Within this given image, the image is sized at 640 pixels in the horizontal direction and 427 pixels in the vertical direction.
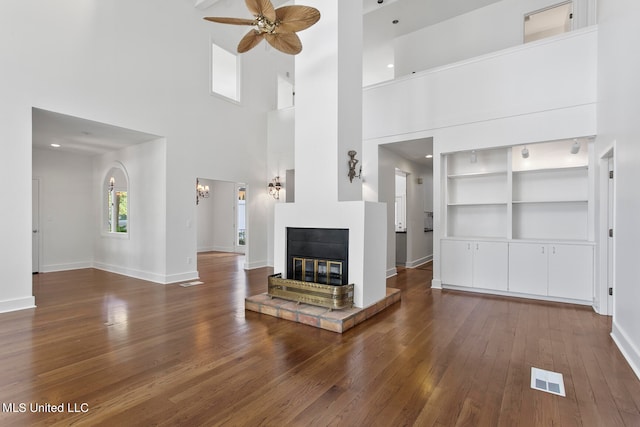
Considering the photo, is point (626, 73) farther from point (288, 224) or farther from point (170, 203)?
point (170, 203)

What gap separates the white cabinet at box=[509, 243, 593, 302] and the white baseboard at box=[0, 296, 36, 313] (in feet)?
22.3

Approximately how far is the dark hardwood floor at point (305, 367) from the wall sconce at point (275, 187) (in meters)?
4.15

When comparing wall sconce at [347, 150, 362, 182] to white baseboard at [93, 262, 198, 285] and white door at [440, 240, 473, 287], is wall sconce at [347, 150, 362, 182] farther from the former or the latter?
white baseboard at [93, 262, 198, 285]

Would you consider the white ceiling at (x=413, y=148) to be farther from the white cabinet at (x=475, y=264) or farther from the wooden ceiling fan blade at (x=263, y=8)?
the wooden ceiling fan blade at (x=263, y=8)

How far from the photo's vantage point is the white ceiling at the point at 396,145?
5238mm

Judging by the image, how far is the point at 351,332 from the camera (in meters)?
3.38

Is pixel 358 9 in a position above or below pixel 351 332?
above

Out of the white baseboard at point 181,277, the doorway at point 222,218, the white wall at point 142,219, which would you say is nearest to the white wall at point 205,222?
the doorway at point 222,218

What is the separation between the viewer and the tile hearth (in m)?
3.43

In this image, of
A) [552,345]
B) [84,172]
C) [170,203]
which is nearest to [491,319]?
[552,345]

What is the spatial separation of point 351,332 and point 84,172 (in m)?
7.76

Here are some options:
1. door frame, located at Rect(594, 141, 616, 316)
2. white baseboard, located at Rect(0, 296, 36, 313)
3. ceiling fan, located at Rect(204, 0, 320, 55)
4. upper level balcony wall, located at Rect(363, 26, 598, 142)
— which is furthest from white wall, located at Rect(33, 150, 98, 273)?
door frame, located at Rect(594, 141, 616, 316)

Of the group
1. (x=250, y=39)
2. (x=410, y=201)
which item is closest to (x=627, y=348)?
(x=250, y=39)

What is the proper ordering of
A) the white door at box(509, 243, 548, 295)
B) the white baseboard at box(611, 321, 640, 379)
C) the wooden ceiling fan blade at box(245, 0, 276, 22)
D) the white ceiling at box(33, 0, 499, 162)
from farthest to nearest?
the white ceiling at box(33, 0, 499, 162)
the white door at box(509, 243, 548, 295)
the wooden ceiling fan blade at box(245, 0, 276, 22)
the white baseboard at box(611, 321, 640, 379)
